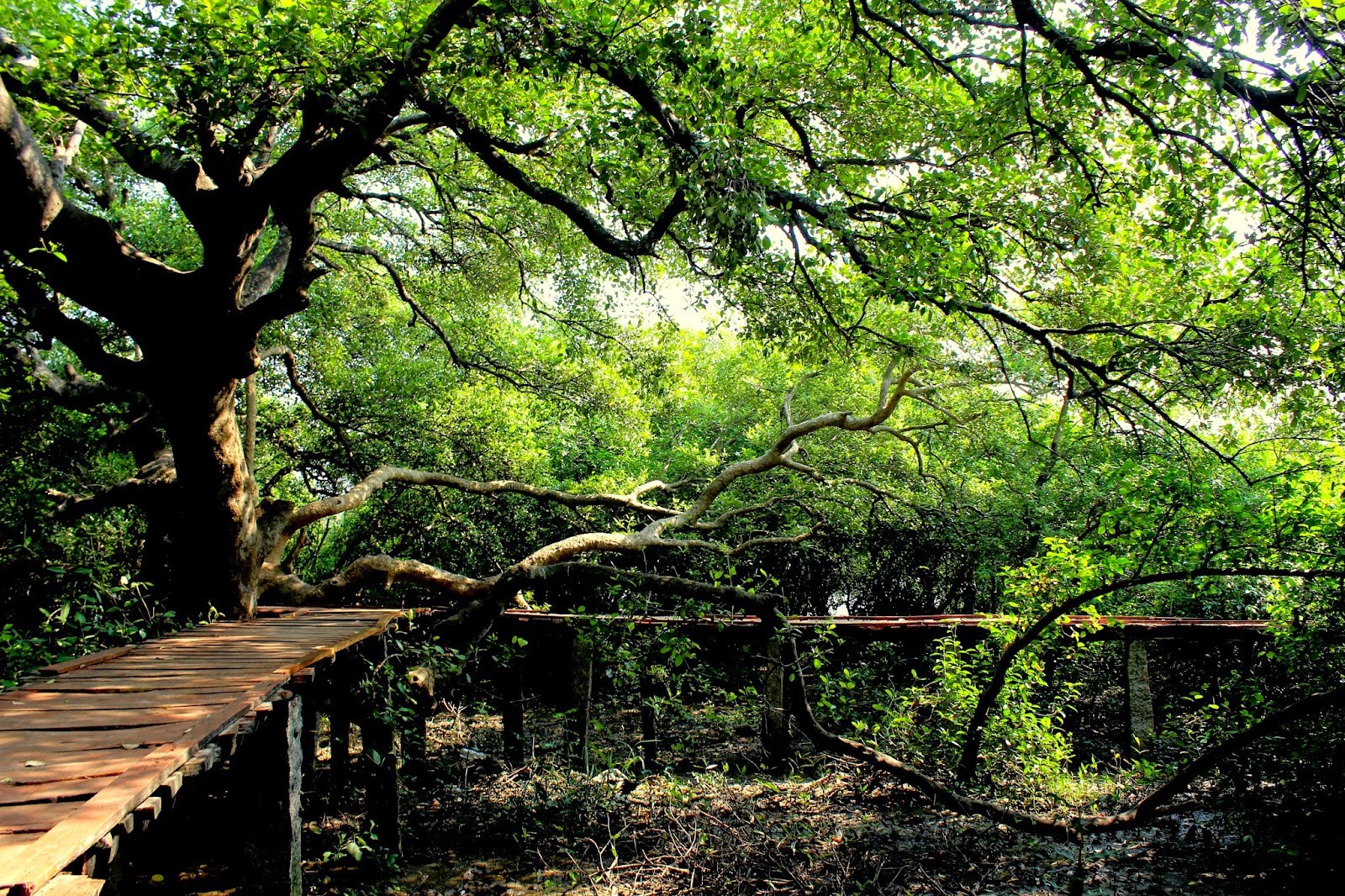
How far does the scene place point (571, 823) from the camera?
22.6 feet

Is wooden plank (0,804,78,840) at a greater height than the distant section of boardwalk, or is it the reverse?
wooden plank (0,804,78,840)

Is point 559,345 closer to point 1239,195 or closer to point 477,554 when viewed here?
point 477,554

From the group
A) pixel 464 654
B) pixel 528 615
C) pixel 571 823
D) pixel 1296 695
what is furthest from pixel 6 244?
pixel 1296 695

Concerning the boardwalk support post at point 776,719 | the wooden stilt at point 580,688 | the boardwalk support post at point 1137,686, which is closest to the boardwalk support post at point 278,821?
the wooden stilt at point 580,688

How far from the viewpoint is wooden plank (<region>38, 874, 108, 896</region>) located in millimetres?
2100

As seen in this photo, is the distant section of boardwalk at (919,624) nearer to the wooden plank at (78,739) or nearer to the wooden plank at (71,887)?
the wooden plank at (78,739)

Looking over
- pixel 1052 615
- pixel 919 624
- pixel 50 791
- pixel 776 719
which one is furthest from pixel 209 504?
pixel 919 624

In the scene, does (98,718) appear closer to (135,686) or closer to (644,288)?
(135,686)

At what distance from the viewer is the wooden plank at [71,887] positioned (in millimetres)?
2100

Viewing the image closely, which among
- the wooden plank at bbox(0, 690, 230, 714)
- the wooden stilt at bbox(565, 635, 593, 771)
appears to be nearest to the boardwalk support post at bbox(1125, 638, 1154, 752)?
the wooden stilt at bbox(565, 635, 593, 771)

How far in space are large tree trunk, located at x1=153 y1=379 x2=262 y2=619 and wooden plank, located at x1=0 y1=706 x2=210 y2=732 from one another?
10.8 feet

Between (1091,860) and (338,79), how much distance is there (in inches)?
336

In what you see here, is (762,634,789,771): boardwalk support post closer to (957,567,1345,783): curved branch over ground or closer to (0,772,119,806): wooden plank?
(957,567,1345,783): curved branch over ground

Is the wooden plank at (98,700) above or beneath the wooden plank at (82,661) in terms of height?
beneath
